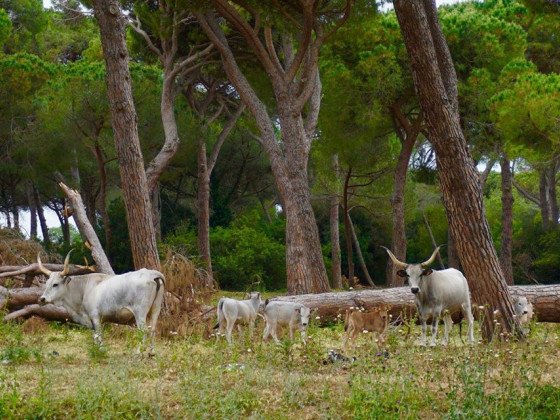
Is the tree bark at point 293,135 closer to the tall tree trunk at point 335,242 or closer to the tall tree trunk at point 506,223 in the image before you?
the tall tree trunk at point 506,223

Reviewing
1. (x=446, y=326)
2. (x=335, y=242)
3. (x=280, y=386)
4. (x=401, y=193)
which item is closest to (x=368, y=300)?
(x=446, y=326)

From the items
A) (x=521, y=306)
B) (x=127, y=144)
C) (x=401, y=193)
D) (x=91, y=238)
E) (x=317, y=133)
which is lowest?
(x=521, y=306)

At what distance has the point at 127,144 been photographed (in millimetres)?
13195

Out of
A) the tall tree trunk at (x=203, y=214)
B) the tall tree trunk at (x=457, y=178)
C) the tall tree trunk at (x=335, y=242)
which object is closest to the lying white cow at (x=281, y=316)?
the tall tree trunk at (x=457, y=178)

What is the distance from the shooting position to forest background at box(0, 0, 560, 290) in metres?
22.9

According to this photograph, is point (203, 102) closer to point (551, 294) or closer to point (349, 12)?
point (349, 12)

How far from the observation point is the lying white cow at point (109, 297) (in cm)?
1005

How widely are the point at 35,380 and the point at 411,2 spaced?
21.0 feet

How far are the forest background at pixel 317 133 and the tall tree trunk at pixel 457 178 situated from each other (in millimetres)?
7314

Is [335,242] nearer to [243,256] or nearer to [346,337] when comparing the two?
[243,256]

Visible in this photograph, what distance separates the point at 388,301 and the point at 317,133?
20.6 metres

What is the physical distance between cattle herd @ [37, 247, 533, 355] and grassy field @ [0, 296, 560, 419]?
0.79 metres

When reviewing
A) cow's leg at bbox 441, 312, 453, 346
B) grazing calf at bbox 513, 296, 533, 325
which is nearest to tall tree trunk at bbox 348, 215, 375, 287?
grazing calf at bbox 513, 296, 533, 325

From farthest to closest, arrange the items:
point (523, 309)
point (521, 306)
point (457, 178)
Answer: point (521, 306) < point (523, 309) < point (457, 178)
